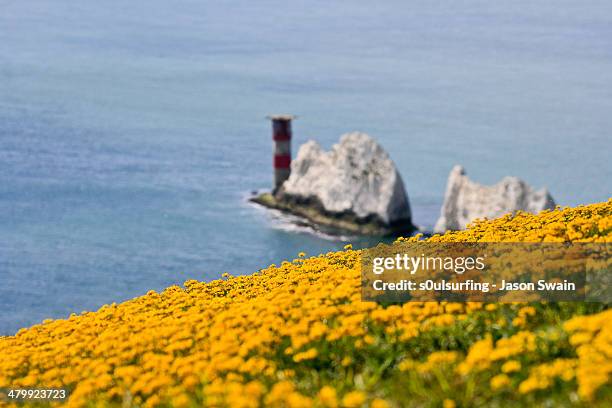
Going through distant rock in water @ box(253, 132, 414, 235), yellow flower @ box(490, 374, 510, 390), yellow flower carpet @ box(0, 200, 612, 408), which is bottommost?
distant rock in water @ box(253, 132, 414, 235)

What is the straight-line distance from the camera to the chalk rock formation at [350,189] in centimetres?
7344

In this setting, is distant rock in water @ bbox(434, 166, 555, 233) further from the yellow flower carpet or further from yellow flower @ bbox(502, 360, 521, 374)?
yellow flower @ bbox(502, 360, 521, 374)

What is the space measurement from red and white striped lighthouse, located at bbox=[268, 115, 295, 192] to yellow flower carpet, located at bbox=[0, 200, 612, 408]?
64677 mm

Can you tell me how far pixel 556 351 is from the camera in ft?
33.4

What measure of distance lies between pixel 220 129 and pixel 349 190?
33.6 meters

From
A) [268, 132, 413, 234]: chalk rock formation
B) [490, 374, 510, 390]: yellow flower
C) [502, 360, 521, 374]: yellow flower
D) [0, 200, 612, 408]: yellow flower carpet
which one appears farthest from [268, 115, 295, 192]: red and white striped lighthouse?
[490, 374, 510, 390]: yellow flower

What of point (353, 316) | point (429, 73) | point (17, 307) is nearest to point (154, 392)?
point (353, 316)

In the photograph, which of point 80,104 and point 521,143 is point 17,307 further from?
point 80,104

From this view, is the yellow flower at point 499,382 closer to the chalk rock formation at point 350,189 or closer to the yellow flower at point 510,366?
the yellow flower at point 510,366

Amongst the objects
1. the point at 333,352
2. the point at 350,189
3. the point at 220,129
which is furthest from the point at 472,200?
the point at 333,352

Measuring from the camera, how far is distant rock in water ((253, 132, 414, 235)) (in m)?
73.4

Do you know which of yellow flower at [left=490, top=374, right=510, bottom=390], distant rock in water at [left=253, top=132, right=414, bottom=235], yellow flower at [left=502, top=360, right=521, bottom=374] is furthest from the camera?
distant rock in water at [left=253, top=132, right=414, bottom=235]

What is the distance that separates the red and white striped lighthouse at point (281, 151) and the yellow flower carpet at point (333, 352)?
64677mm

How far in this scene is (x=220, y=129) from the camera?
10531 cm
